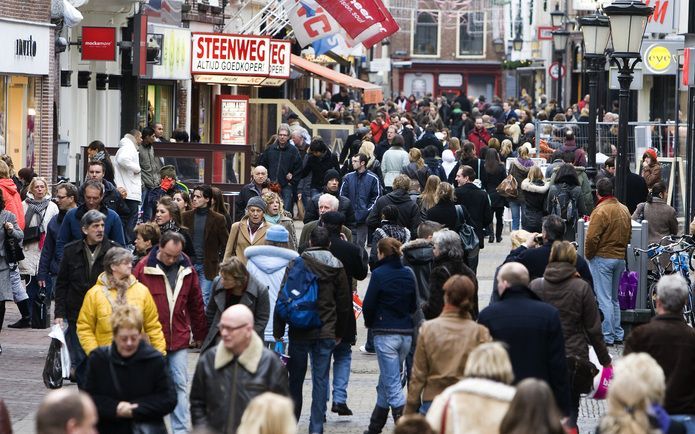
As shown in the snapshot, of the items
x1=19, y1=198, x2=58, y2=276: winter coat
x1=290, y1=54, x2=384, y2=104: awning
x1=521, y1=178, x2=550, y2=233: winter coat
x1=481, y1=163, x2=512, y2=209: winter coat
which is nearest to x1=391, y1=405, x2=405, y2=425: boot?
x1=19, y1=198, x2=58, y2=276: winter coat

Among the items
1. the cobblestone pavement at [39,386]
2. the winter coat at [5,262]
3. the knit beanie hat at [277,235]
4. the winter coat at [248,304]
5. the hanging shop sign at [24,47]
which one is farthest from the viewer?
the hanging shop sign at [24,47]

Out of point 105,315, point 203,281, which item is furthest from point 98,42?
point 105,315

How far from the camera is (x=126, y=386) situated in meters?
8.99

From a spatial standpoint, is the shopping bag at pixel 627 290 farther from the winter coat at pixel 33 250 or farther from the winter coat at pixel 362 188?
the winter coat at pixel 33 250

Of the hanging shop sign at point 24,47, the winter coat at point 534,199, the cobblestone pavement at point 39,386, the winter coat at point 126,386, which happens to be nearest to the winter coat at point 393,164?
the winter coat at point 534,199

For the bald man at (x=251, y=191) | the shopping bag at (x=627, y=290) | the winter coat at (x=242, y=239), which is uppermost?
the bald man at (x=251, y=191)

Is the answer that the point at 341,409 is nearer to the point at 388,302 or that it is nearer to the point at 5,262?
the point at 388,302

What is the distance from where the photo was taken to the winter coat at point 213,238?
16469mm

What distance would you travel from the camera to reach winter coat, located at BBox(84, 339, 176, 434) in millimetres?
8969

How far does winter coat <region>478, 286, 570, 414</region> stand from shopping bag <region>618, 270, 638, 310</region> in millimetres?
7324

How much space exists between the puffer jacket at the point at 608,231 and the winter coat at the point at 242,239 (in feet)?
11.2

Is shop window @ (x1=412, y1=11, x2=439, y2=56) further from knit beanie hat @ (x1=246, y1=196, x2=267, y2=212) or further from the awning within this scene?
knit beanie hat @ (x1=246, y1=196, x2=267, y2=212)

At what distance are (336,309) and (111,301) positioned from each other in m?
2.03

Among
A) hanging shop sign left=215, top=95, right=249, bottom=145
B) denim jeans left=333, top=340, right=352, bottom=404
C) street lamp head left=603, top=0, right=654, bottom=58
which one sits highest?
street lamp head left=603, top=0, right=654, bottom=58
